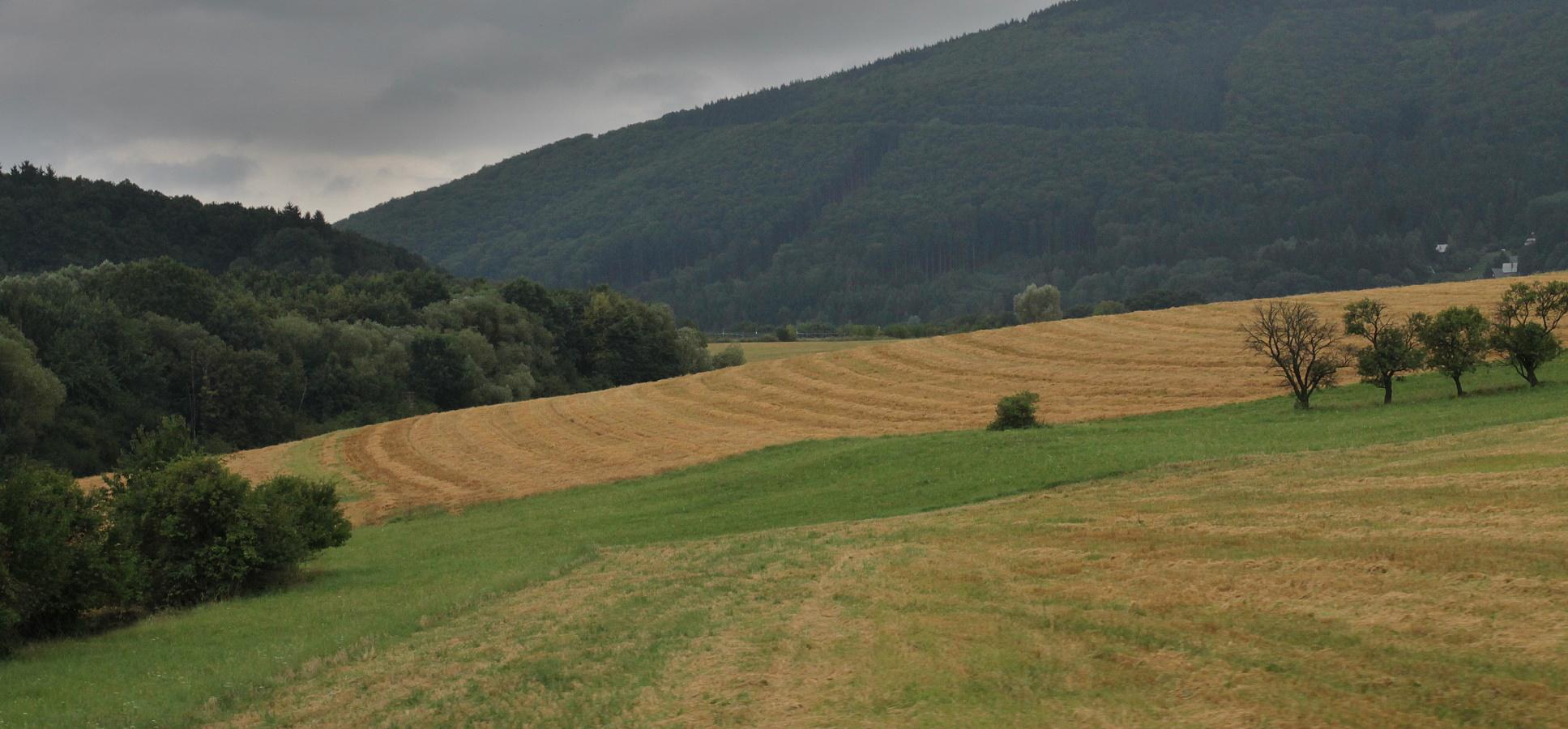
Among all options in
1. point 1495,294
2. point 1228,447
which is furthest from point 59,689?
point 1495,294

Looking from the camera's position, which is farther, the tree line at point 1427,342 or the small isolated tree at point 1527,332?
the tree line at point 1427,342

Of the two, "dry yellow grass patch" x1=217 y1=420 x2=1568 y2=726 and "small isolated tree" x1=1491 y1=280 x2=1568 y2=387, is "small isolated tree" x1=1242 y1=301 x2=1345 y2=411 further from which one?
"dry yellow grass patch" x1=217 y1=420 x2=1568 y2=726

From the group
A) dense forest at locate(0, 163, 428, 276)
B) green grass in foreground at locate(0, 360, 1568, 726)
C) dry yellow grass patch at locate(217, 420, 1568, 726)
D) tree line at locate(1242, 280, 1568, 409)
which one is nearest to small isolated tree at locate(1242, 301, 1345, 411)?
tree line at locate(1242, 280, 1568, 409)

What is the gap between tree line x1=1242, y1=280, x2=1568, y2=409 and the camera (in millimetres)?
32562

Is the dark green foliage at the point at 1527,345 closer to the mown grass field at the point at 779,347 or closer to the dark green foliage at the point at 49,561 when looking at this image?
the dark green foliage at the point at 49,561

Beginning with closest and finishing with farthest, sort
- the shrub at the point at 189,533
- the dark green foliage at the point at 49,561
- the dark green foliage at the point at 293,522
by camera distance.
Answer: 1. the dark green foliage at the point at 49,561
2. the shrub at the point at 189,533
3. the dark green foliage at the point at 293,522

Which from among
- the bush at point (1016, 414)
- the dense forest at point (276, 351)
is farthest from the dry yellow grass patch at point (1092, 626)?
the dense forest at point (276, 351)

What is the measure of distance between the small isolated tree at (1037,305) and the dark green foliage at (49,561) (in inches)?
4212

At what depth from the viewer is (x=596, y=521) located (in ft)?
101

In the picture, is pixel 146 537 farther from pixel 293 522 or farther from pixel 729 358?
pixel 729 358

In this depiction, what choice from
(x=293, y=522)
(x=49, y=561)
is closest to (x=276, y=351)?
(x=293, y=522)

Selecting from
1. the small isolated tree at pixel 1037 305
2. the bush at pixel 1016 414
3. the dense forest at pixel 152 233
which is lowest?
the bush at pixel 1016 414

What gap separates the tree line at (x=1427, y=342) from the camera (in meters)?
32.6

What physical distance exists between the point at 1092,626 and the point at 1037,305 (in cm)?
11491
